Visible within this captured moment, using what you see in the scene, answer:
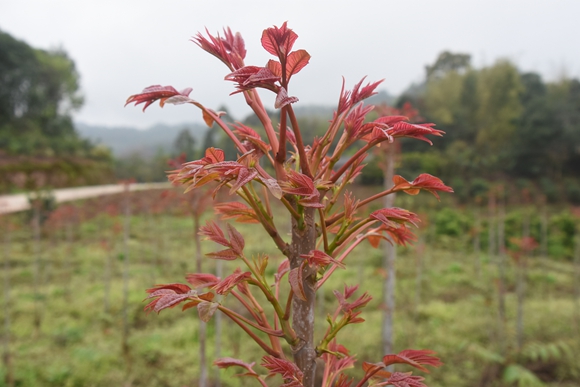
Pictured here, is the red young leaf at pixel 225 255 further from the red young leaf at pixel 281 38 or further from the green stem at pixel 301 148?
the red young leaf at pixel 281 38

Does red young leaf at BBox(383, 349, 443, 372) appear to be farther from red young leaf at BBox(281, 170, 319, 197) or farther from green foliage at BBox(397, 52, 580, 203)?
green foliage at BBox(397, 52, 580, 203)

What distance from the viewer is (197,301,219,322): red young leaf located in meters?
0.65

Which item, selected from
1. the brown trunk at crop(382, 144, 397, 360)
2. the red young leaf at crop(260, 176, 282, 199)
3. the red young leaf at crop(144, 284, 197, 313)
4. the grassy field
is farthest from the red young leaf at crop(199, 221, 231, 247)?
the brown trunk at crop(382, 144, 397, 360)

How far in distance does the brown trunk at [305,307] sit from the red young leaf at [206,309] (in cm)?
22

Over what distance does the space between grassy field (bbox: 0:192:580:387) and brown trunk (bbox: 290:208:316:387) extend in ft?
7.89

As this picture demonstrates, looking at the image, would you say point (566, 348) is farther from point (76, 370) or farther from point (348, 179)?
point (76, 370)

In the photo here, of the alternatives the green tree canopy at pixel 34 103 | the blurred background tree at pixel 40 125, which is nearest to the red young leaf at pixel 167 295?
the blurred background tree at pixel 40 125

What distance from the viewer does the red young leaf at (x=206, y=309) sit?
2.12 ft

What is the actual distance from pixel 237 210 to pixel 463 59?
3836 cm

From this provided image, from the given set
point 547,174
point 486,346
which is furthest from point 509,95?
point 486,346

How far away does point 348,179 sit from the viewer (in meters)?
0.85

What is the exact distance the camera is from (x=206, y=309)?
0.66 meters

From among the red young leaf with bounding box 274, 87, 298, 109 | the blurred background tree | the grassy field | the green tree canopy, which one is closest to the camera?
the red young leaf with bounding box 274, 87, 298, 109

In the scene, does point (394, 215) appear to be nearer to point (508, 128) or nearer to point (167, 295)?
point (167, 295)
